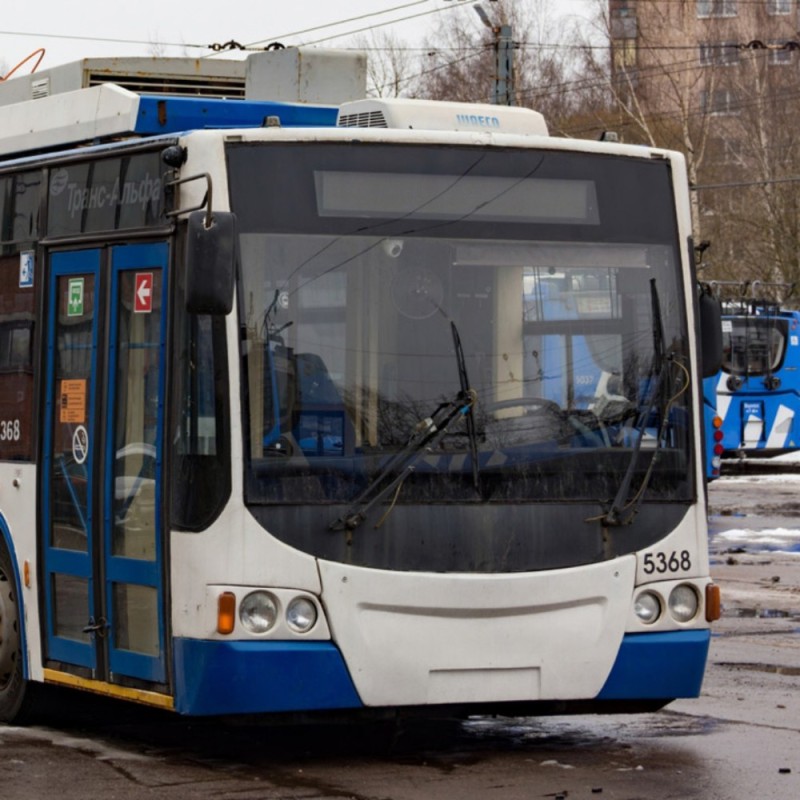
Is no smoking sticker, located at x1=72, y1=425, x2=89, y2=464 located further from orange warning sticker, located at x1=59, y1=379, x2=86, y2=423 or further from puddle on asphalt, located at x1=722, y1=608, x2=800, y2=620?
puddle on asphalt, located at x1=722, y1=608, x2=800, y2=620

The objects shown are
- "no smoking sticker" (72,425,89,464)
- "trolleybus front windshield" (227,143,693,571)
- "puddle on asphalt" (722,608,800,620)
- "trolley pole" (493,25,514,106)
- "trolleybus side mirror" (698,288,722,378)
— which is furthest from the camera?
"trolley pole" (493,25,514,106)

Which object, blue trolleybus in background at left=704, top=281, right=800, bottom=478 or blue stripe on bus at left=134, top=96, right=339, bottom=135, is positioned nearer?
blue stripe on bus at left=134, top=96, right=339, bottom=135

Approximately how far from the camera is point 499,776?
8.23 meters

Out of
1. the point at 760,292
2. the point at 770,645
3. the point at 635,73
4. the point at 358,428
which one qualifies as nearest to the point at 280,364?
the point at 358,428

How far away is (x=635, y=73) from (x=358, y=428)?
172ft

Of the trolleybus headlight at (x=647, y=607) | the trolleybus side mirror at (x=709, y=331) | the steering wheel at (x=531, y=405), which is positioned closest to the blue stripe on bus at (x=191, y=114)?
the steering wheel at (x=531, y=405)

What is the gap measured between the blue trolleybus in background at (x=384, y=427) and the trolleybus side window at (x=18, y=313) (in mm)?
513

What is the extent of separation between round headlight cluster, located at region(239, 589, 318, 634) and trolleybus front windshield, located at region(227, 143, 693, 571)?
23cm

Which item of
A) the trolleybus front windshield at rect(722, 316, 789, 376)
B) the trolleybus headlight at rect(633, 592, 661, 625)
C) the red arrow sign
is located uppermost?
the trolleybus front windshield at rect(722, 316, 789, 376)

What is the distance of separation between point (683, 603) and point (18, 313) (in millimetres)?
3455

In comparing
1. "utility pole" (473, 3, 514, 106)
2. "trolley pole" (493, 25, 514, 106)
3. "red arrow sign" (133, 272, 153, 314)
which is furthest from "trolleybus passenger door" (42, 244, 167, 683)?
"utility pole" (473, 3, 514, 106)

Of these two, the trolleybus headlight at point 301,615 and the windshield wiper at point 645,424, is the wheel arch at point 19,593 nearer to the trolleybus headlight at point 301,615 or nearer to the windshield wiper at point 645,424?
the trolleybus headlight at point 301,615

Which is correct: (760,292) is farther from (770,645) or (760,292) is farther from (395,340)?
(395,340)

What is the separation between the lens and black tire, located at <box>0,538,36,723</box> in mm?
9539
